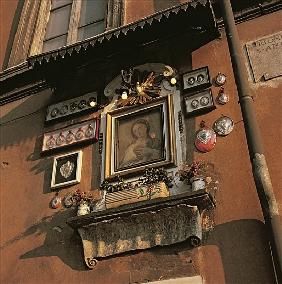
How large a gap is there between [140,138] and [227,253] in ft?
7.26

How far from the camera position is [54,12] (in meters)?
9.91

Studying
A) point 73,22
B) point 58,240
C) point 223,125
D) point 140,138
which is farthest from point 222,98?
point 73,22

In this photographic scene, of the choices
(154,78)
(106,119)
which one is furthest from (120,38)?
(106,119)

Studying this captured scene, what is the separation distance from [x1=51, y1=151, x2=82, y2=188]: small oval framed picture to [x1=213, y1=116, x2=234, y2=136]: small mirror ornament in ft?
6.96

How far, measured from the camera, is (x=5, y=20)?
33.2ft

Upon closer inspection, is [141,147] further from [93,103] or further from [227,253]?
[227,253]

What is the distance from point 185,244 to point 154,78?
276 centimetres

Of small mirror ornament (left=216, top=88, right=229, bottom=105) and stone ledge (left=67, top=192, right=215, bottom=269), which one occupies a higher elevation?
small mirror ornament (left=216, top=88, right=229, bottom=105)

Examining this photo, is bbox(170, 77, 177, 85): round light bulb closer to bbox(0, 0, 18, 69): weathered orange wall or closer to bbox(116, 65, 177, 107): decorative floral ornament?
bbox(116, 65, 177, 107): decorative floral ornament

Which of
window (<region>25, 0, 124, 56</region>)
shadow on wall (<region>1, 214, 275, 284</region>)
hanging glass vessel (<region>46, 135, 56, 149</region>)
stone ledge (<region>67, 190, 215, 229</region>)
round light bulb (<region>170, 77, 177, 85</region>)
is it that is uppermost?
window (<region>25, 0, 124, 56</region>)

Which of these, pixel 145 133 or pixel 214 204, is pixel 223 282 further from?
pixel 145 133

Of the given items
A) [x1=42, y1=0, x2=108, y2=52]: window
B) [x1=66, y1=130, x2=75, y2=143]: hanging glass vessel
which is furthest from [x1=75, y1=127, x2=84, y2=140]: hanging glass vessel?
[x1=42, y1=0, x2=108, y2=52]: window

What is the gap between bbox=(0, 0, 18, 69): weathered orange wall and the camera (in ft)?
31.8

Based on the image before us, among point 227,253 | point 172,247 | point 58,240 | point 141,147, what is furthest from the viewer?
point 141,147
